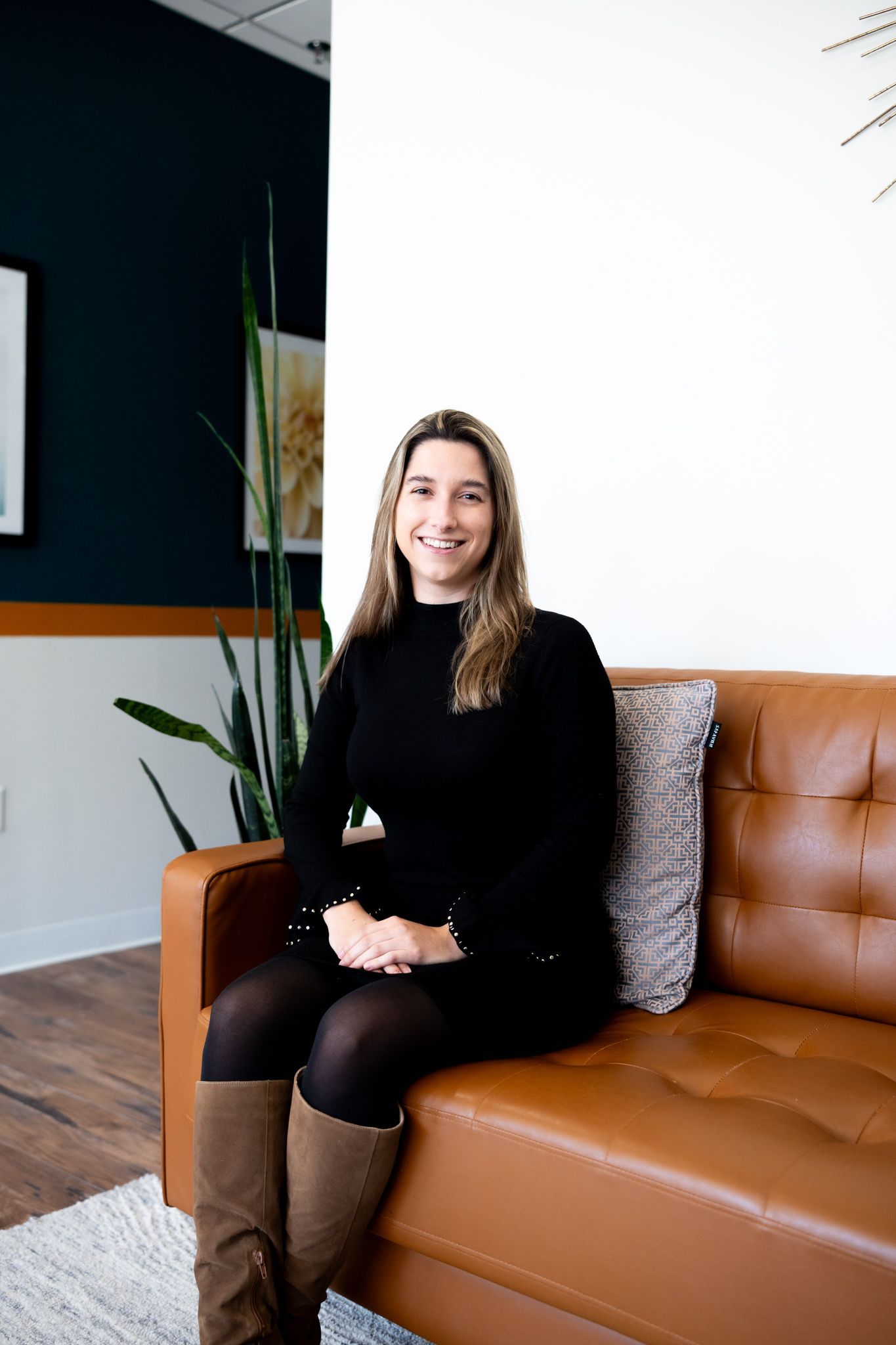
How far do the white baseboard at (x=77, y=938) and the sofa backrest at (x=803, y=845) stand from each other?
2010 millimetres

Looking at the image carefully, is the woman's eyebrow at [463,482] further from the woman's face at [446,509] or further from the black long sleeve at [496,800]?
the black long sleeve at [496,800]

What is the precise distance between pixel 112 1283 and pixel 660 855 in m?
1.04

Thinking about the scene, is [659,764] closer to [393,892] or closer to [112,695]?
[393,892]

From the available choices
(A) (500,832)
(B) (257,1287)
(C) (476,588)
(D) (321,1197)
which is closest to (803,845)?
(A) (500,832)

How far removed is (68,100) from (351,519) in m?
1.65

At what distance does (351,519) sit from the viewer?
2.83 meters

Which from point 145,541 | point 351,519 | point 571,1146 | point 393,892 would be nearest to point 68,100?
point 145,541

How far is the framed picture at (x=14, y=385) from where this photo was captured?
329 cm

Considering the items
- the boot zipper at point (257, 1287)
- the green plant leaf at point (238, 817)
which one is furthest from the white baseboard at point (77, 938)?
the boot zipper at point (257, 1287)

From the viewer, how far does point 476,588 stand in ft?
5.78

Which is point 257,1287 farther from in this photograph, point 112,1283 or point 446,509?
point 446,509

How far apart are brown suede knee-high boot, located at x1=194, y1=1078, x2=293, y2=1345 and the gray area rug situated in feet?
1.09

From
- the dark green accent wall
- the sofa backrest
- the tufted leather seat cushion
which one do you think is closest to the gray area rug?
the tufted leather seat cushion

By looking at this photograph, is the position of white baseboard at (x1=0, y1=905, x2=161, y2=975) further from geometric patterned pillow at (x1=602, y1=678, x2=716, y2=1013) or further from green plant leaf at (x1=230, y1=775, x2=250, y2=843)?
geometric patterned pillow at (x1=602, y1=678, x2=716, y2=1013)
